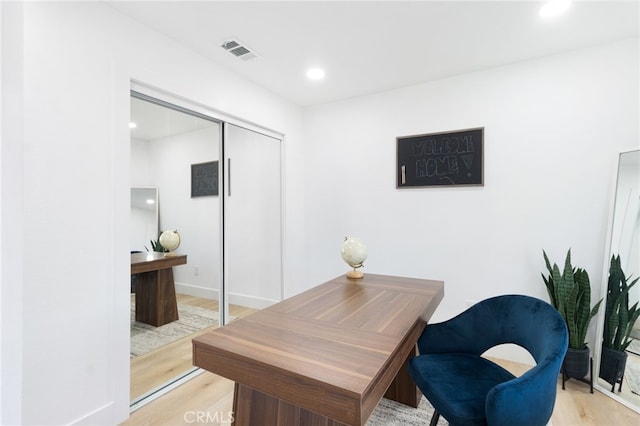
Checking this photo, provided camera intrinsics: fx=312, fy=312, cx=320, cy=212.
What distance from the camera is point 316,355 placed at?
3.60 ft

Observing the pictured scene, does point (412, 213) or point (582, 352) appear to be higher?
point (412, 213)

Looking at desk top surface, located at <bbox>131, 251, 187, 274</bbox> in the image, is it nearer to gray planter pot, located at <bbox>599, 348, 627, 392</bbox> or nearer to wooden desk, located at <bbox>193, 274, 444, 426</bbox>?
wooden desk, located at <bbox>193, 274, 444, 426</bbox>

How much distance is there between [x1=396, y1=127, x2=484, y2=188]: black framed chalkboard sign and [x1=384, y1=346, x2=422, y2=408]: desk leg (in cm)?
157

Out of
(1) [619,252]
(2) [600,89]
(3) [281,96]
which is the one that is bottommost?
(1) [619,252]

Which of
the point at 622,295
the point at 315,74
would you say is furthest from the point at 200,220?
Result: the point at 622,295

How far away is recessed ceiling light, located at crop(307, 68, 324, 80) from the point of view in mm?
2756

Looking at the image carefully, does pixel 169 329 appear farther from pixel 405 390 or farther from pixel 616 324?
pixel 616 324

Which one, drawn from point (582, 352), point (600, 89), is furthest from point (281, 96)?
point (582, 352)

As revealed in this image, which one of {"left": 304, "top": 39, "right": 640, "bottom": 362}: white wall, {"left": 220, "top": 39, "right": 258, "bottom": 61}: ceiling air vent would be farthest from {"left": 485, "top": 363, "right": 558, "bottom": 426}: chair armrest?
{"left": 220, "top": 39, "right": 258, "bottom": 61}: ceiling air vent

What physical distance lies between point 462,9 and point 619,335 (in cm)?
243

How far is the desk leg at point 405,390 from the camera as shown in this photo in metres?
2.01

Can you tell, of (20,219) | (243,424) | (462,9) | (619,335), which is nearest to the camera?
(20,219)

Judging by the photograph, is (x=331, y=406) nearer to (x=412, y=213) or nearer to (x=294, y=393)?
(x=294, y=393)

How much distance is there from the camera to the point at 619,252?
2207mm
